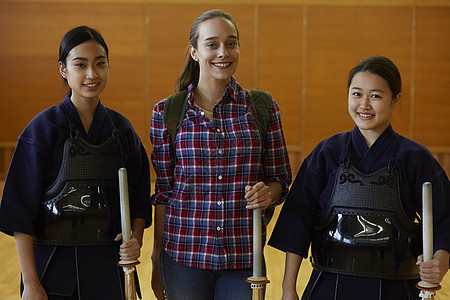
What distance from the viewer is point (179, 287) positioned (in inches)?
72.5

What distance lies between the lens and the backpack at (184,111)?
1.86 meters

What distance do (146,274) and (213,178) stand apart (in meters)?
2.30

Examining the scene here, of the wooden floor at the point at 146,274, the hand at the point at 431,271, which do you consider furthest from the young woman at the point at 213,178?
the wooden floor at the point at 146,274

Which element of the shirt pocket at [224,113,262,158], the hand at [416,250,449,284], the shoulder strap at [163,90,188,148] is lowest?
the hand at [416,250,449,284]

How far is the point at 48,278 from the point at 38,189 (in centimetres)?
30

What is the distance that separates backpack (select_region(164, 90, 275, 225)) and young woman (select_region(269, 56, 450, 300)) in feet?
0.69

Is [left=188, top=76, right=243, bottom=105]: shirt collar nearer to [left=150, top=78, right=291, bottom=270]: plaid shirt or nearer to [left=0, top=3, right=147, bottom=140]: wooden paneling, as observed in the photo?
[left=150, top=78, right=291, bottom=270]: plaid shirt

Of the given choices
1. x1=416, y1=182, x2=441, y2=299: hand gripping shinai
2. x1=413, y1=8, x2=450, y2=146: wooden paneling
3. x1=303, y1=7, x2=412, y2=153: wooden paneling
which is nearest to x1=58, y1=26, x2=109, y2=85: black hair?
x1=416, y1=182, x2=441, y2=299: hand gripping shinai

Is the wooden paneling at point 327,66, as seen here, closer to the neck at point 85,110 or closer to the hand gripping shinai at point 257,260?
the neck at point 85,110

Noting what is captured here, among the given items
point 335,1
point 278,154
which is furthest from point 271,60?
point 278,154

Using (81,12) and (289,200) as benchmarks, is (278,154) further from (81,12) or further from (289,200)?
(81,12)

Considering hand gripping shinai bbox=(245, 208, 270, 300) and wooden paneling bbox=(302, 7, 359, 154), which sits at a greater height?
wooden paneling bbox=(302, 7, 359, 154)

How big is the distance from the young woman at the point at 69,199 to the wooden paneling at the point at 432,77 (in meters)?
7.53

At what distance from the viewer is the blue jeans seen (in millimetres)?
1814
